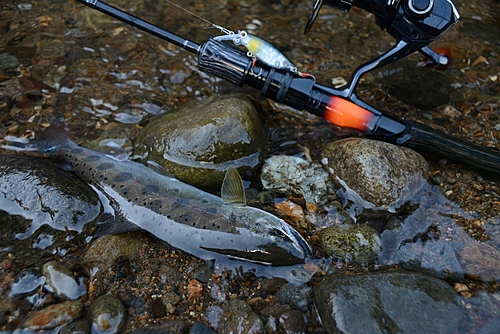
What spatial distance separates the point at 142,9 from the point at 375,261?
17.0 feet

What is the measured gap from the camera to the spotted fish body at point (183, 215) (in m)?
3.38

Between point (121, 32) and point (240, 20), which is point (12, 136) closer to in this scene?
point (121, 32)

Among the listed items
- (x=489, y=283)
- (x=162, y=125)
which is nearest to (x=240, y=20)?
(x=162, y=125)

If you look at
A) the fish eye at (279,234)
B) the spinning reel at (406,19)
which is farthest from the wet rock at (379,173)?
the fish eye at (279,234)

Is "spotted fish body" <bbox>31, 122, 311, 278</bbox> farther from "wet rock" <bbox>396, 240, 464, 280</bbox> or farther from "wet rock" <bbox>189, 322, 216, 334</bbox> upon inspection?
"wet rock" <bbox>396, 240, 464, 280</bbox>

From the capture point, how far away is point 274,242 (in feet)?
11.0

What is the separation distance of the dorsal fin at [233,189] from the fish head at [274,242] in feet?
0.82

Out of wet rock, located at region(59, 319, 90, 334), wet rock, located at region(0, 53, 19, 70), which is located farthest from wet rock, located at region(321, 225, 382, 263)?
wet rock, located at region(0, 53, 19, 70)

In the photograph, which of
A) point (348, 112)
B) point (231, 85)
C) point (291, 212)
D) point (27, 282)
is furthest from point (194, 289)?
point (231, 85)

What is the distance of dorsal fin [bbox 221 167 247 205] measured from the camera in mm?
3660

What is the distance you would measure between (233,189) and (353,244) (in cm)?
121

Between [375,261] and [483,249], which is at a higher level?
[483,249]

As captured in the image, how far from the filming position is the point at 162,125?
4.36 meters

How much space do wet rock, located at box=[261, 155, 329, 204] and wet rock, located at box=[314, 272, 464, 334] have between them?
1.08 meters
